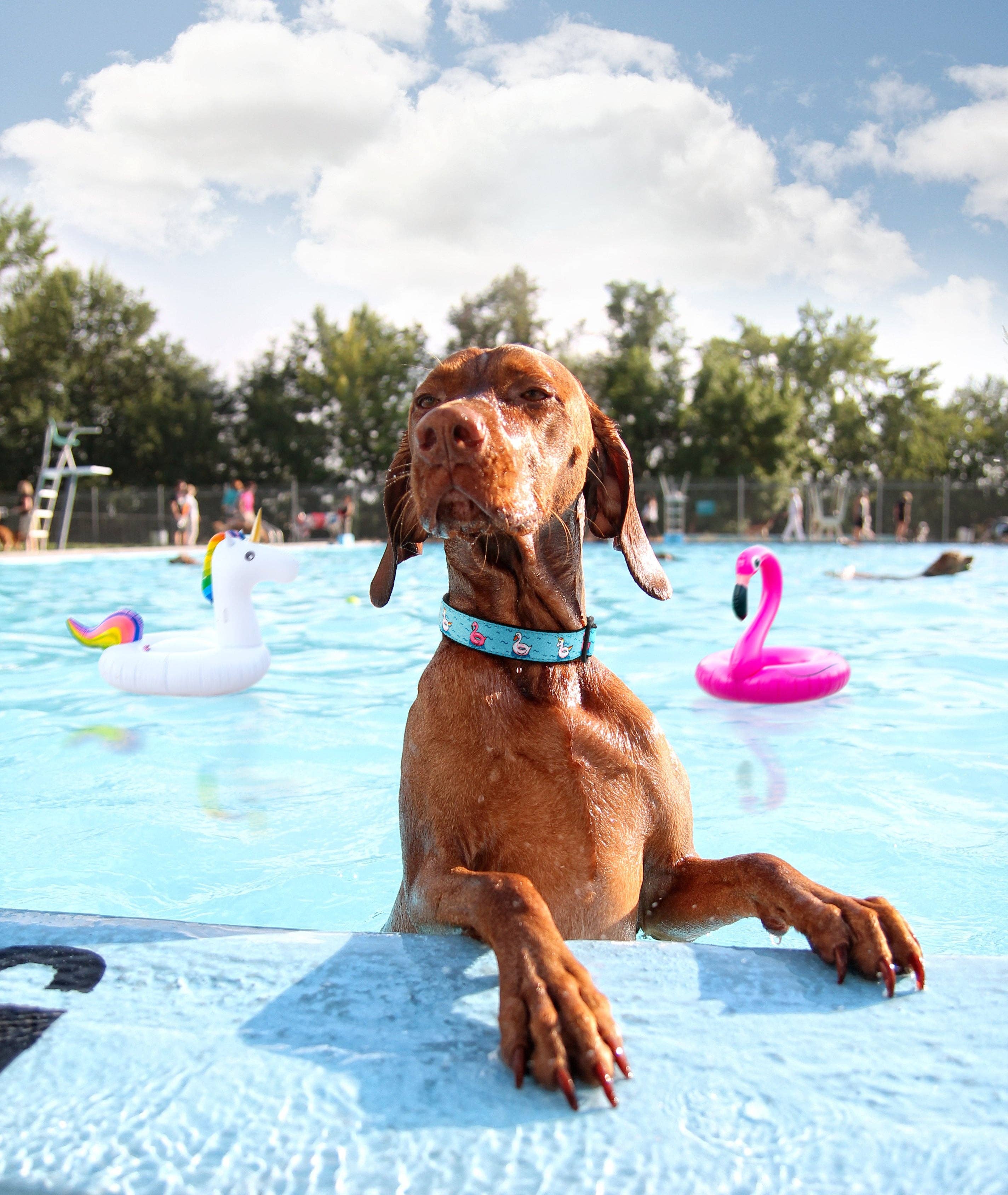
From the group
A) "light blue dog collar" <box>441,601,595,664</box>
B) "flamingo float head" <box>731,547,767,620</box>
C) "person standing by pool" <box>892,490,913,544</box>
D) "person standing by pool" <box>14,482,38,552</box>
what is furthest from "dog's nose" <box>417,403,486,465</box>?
"person standing by pool" <box>892,490,913,544</box>

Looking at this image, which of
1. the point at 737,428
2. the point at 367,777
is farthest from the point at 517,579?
the point at 737,428

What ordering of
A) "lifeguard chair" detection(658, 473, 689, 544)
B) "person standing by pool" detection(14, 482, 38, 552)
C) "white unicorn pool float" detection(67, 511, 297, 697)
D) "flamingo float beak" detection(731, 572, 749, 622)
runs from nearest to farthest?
1. "flamingo float beak" detection(731, 572, 749, 622)
2. "white unicorn pool float" detection(67, 511, 297, 697)
3. "person standing by pool" detection(14, 482, 38, 552)
4. "lifeguard chair" detection(658, 473, 689, 544)

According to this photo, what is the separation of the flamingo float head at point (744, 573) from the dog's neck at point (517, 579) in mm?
3419

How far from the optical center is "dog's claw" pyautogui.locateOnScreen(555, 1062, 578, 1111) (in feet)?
3.83

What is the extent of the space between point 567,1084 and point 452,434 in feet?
3.69

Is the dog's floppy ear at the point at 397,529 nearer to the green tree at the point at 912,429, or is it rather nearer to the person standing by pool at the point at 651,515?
the person standing by pool at the point at 651,515

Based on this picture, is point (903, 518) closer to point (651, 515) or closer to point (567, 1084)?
point (651, 515)

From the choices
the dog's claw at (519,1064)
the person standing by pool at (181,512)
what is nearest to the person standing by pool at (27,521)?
the person standing by pool at (181,512)

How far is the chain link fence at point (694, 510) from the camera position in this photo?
3291 centimetres

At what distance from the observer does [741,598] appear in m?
5.62

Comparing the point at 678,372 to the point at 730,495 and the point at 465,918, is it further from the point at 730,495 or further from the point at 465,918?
the point at 465,918

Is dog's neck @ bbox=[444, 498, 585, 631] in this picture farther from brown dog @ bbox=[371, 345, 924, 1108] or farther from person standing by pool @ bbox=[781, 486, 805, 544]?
person standing by pool @ bbox=[781, 486, 805, 544]

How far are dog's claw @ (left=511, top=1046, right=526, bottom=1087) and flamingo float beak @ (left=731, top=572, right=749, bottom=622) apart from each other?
440cm

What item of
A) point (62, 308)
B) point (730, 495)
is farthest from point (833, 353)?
point (62, 308)
